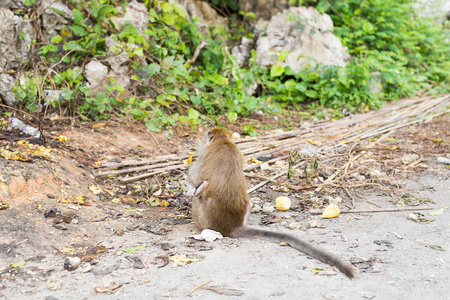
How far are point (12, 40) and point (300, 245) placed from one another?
18.0 feet

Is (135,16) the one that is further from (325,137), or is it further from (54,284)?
(54,284)

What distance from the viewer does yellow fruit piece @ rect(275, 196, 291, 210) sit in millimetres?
4578

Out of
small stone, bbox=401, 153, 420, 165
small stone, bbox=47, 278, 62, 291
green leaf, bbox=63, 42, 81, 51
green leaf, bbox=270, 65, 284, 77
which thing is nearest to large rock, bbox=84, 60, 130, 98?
green leaf, bbox=63, 42, 81, 51

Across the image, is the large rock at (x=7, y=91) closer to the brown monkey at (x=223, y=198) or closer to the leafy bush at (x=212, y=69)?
the leafy bush at (x=212, y=69)

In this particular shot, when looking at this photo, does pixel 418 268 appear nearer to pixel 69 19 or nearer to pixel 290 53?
pixel 69 19

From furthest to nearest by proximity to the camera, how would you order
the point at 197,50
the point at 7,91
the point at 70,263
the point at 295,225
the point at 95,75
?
the point at 197,50 < the point at 95,75 < the point at 7,91 < the point at 295,225 < the point at 70,263

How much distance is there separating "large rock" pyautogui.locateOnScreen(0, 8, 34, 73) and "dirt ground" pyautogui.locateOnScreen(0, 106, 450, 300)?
1.51 m

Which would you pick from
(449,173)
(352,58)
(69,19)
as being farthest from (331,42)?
(69,19)

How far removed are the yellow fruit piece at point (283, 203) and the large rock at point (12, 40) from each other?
180 inches

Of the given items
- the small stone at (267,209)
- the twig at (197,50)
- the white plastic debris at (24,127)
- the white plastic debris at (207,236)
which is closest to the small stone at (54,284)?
the white plastic debris at (207,236)

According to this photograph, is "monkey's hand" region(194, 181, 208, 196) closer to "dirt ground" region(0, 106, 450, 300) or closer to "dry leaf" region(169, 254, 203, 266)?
"dirt ground" region(0, 106, 450, 300)

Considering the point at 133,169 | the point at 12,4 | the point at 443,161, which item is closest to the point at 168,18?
the point at 12,4

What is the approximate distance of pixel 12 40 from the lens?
6.29 meters

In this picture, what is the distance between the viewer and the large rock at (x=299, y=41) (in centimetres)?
948
